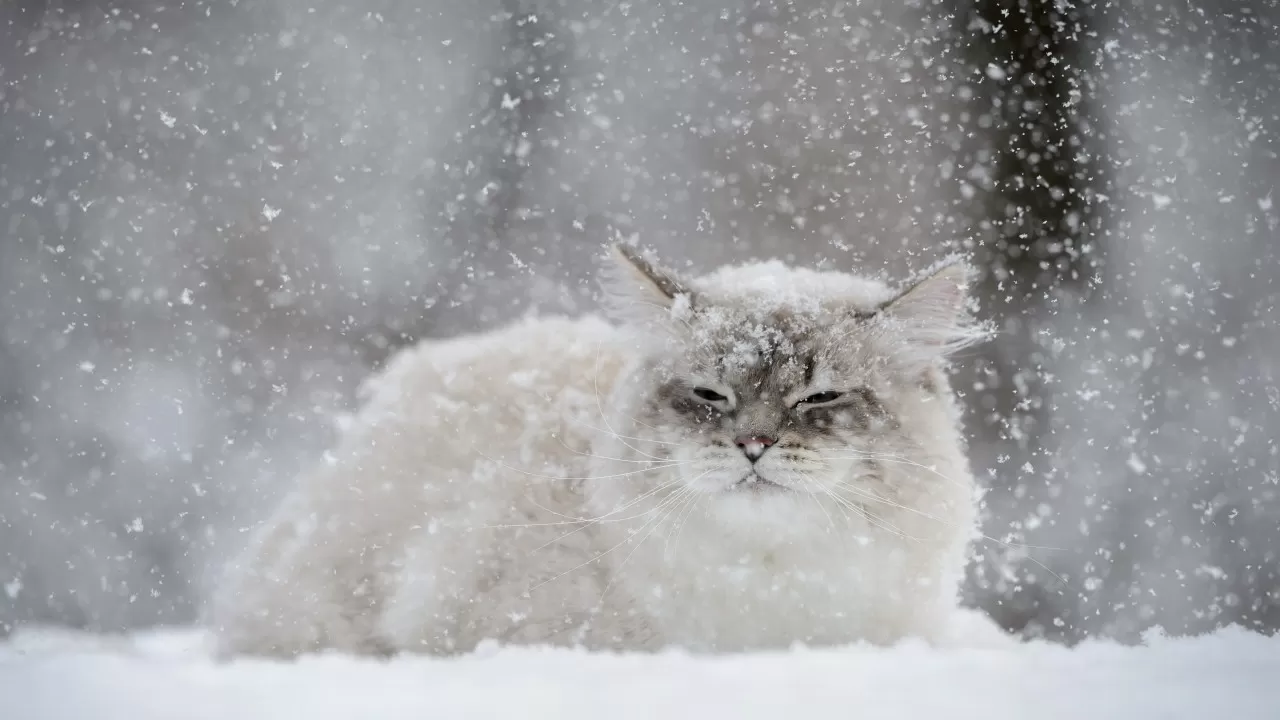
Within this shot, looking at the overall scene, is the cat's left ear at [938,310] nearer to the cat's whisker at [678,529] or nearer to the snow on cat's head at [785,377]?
the snow on cat's head at [785,377]

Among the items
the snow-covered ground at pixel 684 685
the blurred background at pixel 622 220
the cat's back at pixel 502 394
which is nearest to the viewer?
the snow-covered ground at pixel 684 685

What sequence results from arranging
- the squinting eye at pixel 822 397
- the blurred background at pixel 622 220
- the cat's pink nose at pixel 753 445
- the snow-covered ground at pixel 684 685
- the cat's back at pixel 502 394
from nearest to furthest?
the snow-covered ground at pixel 684 685 → the cat's pink nose at pixel 753 445 → the squinting eye at pixel 822 397 → the cat's back at pixel 502 394 → the blurred background at pixel 622 220

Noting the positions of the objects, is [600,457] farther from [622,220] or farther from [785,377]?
[622,220]

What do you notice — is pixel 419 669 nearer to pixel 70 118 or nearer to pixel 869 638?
pixel 869 638

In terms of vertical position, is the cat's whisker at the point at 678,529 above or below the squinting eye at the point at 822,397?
below

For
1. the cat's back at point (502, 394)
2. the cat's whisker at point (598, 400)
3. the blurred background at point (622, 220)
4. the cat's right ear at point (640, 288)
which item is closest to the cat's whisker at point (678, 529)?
the cat's whisker at point (598, 400)

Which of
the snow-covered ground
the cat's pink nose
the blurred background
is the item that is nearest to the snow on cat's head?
the cat's pink nose

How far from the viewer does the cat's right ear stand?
4.44ft

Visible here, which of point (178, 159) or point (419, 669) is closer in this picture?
point (419, 669)

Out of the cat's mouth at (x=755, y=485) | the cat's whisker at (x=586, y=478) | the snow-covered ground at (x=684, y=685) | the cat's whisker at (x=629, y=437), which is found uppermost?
the cat's whisker at (x=629, y=437)

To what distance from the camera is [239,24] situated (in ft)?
5.89

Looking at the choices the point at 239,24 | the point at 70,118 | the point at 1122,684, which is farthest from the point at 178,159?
the point at 1122,684

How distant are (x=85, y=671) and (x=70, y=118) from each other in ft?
3.80

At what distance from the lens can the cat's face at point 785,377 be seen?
129 centimetres
